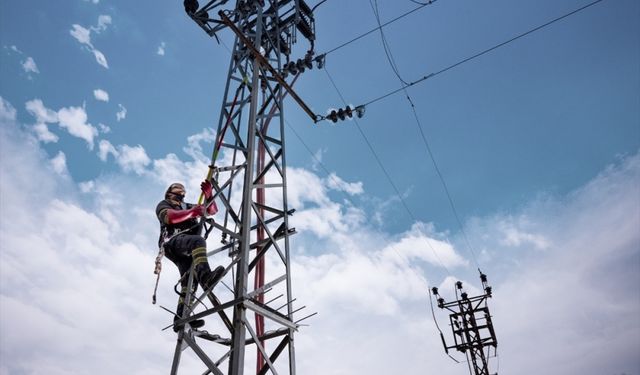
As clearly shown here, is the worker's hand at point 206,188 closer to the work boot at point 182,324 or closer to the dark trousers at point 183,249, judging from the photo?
the dark trousers at point 183,249

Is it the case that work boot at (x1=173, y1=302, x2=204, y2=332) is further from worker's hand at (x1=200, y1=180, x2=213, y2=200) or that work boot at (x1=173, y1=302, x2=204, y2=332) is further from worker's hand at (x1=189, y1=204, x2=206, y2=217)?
worker's hand at (x1=200, y1=180, x2=213, y2=200)

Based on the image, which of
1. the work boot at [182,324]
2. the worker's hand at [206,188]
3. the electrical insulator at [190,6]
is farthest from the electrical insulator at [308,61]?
the work boot at [182,324]

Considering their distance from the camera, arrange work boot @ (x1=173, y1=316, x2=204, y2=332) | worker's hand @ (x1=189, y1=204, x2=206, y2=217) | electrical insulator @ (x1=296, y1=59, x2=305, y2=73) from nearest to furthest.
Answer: work boot @ (x1=173, y1=316, x2=204, y2=332)
worker's hand @ (x1=189, y1=204, x2=206, y2=217)
electrical insulator @ (x1=296, y1=59, x2=305, y2=73)

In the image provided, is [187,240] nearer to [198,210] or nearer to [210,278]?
[198,210]

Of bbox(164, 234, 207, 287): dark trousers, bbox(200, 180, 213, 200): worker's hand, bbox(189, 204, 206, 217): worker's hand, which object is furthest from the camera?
bbox(200, 180, 213, 200): worker's hand

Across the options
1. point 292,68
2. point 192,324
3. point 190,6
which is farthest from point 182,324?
point 190,6

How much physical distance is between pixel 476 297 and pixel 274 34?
13.4 metres

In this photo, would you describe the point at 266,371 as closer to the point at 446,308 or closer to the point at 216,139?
the point at 216,139

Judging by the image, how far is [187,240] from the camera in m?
5.26

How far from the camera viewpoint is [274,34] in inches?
338

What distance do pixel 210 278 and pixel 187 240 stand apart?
716mm

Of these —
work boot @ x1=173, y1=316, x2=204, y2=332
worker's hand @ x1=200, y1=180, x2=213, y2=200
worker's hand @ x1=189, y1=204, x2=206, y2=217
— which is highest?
worker's hand @ x1=200, y1=180, x2=213, y2=200

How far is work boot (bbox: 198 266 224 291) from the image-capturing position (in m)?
4.84

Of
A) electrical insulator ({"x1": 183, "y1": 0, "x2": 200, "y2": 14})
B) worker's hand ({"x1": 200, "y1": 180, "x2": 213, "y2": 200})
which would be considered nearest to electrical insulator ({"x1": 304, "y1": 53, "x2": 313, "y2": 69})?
electrical insulator ({"x1": 183, "y1": 0, "x2": 200, "y2": 14})
